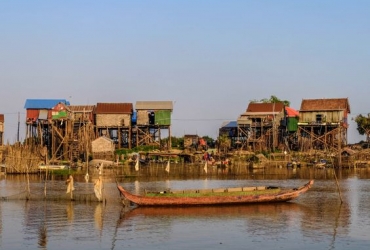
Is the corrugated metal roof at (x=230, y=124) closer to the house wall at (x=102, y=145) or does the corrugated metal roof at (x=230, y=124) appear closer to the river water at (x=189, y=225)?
the house wall at (x=102, y=145)

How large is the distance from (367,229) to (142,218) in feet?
31.7

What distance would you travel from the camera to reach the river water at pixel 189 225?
23.0 m

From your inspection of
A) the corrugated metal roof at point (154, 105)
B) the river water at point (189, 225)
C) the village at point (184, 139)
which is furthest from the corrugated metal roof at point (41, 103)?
the river water at point (189, 225)

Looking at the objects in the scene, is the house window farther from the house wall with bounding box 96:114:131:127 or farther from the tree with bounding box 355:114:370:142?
the house wall with bounding box 96:114:131:127

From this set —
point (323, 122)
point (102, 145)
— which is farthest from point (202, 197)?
point (323, 122)

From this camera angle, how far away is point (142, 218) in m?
28.3

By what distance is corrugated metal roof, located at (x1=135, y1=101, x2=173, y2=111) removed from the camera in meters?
73.4

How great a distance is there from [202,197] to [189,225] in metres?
4.55

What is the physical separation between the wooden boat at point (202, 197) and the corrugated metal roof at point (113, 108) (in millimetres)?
42226

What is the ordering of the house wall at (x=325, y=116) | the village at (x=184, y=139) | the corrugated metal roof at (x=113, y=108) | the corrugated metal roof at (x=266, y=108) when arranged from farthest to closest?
the corrugated metal roof at (x=266, y=108) < the corrugated metal roof at (x=113, y=108) < the house wall at (x=325, y=116) < the village at (x=184, y=139)

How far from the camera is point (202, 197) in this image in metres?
31.1

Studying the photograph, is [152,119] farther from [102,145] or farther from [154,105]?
[102,145]

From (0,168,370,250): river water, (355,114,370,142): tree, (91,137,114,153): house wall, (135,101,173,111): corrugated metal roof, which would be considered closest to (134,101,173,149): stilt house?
(135,101,173,111): corrugated metal roof

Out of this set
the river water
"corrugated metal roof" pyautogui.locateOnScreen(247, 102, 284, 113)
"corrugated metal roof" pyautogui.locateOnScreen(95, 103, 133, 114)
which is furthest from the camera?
"corrugated metal roof" pyautogui.locateOnScreen(247, 102, 284, 113)
